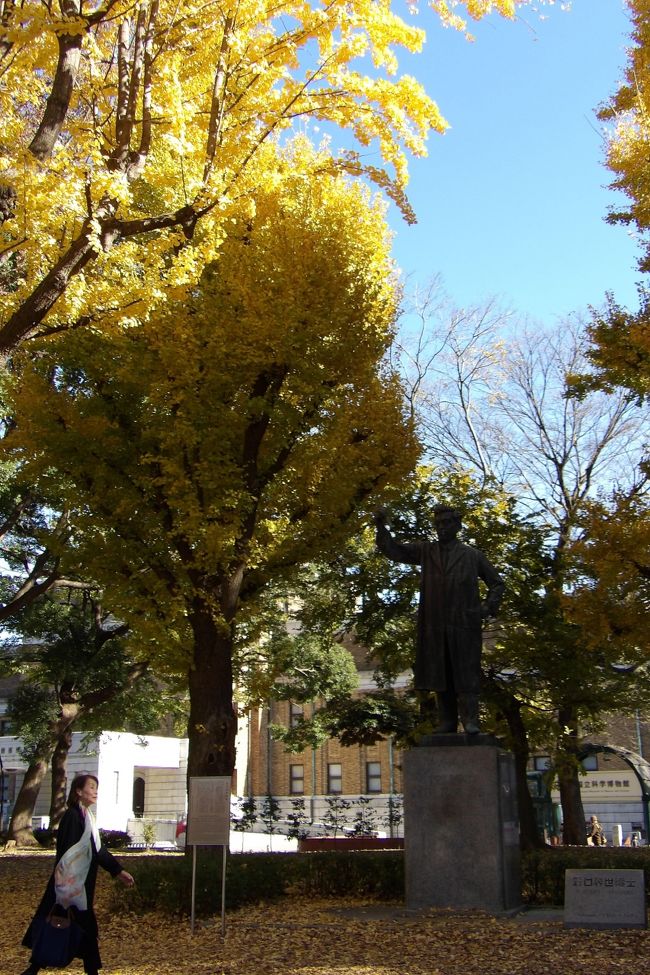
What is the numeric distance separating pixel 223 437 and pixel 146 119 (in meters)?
5.38

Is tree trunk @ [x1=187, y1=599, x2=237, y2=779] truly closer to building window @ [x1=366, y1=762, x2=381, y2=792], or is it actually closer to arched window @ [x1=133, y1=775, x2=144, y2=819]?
building window @ [x1=366, y1=762, x2=381, y2=792]

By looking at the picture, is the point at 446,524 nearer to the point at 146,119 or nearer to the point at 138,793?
the point at 146,119

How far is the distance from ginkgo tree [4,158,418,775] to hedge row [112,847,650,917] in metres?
1.57

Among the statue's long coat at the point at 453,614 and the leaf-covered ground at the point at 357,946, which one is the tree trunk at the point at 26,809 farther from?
the statue's long coat at the point at 453,614

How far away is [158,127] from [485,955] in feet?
28.0

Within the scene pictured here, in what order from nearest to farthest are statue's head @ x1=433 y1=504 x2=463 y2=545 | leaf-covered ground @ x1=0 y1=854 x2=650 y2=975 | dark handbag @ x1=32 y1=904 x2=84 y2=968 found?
dark handbag @ x1=32 y1=904 x2=84 y2=968 → leaf-covered ground @ x1=0 y1=854 x2=650 y2=975 → statue's head @ x1=433 y1=504 x2=463 y2=545

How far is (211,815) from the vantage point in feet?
30.1

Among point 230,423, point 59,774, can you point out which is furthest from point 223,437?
point 59,774

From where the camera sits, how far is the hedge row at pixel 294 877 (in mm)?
10117

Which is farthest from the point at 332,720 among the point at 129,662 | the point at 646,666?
the point at 129,662

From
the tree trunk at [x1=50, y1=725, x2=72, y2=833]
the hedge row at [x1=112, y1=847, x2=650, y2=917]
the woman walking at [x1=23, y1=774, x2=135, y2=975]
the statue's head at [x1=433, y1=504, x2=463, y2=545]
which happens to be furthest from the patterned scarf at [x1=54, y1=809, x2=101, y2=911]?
the tree trunk at [x1=50, y1=725, x2=72, y2=833]

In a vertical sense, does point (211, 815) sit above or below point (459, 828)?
above

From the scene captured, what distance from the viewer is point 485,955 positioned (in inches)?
283

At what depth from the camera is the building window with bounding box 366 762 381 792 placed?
150ft
